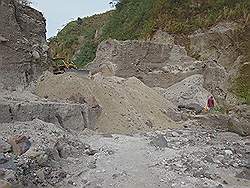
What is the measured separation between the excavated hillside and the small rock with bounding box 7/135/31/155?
22 mm

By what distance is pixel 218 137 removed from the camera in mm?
12164

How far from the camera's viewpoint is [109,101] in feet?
43.2

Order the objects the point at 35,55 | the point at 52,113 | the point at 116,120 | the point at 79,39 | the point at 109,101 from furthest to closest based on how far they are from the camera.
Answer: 1. the point at 79,39
2. the point at 109,101
3. the point at 35,55
4. the point at 116,120
5. the point at 52,113

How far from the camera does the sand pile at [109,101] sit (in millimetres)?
12398

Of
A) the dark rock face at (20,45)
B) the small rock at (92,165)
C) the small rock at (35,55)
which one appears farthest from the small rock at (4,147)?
the small rock at (35,55)

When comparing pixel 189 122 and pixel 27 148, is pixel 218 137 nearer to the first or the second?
pixel 189 122

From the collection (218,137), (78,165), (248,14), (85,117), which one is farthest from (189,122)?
(248,14)

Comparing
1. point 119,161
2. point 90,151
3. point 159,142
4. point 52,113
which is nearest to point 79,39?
point 52,113

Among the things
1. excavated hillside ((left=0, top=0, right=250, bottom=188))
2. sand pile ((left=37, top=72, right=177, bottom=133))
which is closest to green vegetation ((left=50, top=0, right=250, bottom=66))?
excavated hillside ((left=0, top=0, right=250, bottom=188))

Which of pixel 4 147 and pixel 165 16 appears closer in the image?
pixel 4 147

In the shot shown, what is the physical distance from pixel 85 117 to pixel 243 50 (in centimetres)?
1564

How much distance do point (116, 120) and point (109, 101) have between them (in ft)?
2.99

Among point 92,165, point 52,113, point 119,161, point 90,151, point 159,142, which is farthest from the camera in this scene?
point 52,113

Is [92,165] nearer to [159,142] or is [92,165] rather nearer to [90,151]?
[90,151]
